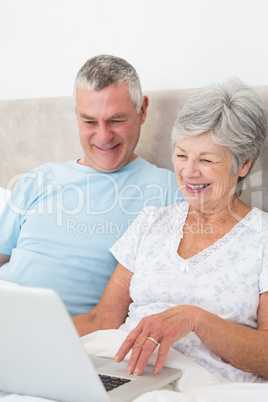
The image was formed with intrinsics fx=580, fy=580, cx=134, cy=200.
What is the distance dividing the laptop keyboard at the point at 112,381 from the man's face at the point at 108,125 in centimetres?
87

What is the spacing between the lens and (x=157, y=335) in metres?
1.25

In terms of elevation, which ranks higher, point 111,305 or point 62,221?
point 62,221

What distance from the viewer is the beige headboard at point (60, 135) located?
1.75m

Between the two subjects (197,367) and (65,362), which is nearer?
(65,362)

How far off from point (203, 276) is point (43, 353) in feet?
1.96

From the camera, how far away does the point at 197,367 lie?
1300 mm

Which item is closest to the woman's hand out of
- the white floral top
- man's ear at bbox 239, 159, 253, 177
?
the white floral top

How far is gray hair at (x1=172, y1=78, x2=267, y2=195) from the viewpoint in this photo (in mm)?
1487

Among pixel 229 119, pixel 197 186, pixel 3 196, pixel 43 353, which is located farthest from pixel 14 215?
pixel 43 353

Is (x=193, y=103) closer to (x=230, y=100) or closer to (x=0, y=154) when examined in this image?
(x=230, y=100)

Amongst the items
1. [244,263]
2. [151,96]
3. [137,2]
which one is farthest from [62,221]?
[137,2]

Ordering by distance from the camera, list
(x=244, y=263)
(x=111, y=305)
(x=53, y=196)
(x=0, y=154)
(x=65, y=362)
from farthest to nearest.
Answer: (x=0, y=154), (x=53, y=196), (x=111, y=305), (x=244, y=263), (x=65, y=362)

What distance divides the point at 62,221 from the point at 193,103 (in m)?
0.65

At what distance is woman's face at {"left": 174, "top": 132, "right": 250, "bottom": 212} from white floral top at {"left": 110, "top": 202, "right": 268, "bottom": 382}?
0.09 meters
